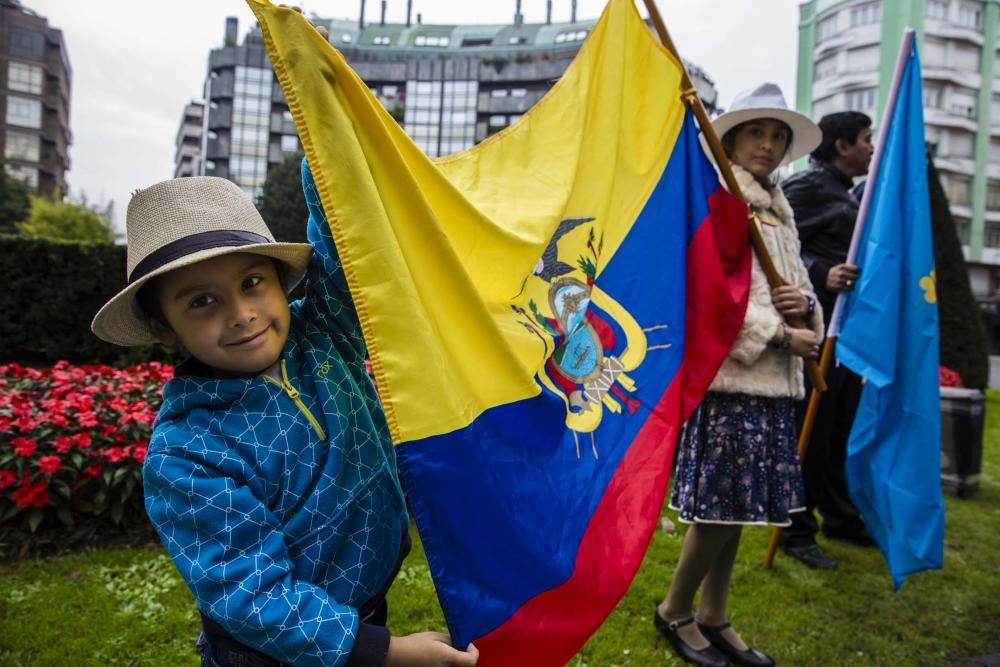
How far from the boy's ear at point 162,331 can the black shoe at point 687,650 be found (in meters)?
2.33

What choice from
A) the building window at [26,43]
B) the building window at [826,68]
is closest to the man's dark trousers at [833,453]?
the building window at [826,68]

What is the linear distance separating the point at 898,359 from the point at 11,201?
62142mm

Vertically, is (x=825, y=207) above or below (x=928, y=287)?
above

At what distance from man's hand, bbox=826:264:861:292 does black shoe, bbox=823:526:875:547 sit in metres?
1.72

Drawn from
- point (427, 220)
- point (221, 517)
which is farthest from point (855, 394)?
point (221, 517)

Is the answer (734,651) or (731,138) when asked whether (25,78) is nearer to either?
(731,138)

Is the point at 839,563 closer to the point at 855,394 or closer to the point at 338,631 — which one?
the point at 855,394

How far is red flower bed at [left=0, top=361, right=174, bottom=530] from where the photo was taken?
3.76 metres

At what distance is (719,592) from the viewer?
9.39 ft

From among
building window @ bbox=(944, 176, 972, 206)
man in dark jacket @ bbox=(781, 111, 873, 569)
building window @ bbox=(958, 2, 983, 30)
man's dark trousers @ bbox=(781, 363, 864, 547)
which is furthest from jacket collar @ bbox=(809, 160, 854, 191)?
building window @ bbox=(958, 2, 983, 30)

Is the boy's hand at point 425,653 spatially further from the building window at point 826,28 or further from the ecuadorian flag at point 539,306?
the building window at point 826,28

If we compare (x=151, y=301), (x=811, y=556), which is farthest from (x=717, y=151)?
(x=811, y=556)

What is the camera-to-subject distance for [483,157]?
2252 mm

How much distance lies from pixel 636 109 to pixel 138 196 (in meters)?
1.78
